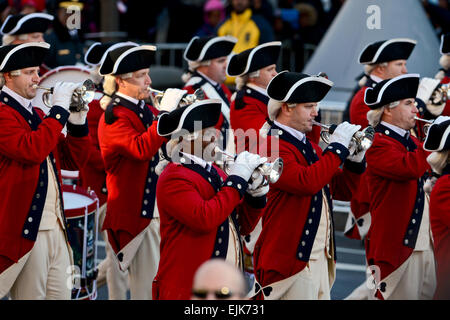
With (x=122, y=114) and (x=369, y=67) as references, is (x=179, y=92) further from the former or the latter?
(x=369, y=67)

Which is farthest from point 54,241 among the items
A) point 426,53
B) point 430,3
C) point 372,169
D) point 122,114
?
point 430,3

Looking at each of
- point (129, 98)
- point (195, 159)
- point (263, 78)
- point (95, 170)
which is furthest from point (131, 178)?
point (195, 159)

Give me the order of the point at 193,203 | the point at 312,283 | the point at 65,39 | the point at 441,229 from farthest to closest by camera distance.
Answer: the point at 65,39 → the point at 441,229 → the point at 312,283 → the point at 193,203

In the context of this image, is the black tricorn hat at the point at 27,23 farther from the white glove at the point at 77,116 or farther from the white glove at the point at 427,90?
the white glove at the point at 427,90

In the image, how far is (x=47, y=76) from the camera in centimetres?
788

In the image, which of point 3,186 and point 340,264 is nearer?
point 3,186

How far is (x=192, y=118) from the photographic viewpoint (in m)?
5.12

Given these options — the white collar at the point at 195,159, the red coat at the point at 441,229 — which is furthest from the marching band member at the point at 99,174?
the red coat at the point at 441,229

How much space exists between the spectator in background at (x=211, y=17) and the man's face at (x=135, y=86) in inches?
283

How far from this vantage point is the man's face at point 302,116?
5.87 m

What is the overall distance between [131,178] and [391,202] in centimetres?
182

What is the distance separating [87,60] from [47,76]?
1.45 ft

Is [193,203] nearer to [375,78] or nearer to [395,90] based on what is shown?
[395,90]

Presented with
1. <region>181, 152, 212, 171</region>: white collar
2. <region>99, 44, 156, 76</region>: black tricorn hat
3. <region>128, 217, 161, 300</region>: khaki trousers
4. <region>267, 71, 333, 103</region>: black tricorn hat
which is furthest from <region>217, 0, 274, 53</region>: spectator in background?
<region>181, 152, 212, 171</region>: white collar
